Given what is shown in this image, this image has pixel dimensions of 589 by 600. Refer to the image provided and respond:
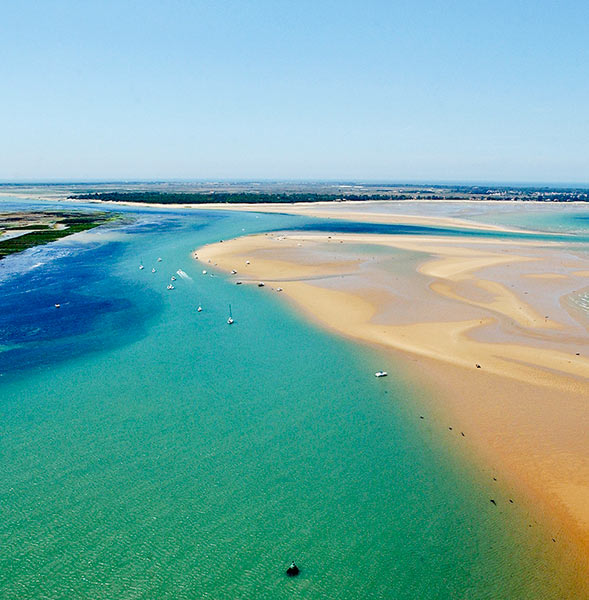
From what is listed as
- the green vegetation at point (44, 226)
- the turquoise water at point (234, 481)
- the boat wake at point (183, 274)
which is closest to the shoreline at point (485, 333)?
the turquoise water at point (234, 481)

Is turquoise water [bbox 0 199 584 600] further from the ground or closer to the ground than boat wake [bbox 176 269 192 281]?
further from the ground

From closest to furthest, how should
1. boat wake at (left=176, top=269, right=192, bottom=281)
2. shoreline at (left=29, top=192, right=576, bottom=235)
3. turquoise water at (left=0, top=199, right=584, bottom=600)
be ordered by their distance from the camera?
turquoise water at (left=0, top=199, right=584, bottom=600) < boat wake at (left=176, top=269, right=192, bottom=281) < shoreline at (left=29, top=192, right=576, bottom=235)

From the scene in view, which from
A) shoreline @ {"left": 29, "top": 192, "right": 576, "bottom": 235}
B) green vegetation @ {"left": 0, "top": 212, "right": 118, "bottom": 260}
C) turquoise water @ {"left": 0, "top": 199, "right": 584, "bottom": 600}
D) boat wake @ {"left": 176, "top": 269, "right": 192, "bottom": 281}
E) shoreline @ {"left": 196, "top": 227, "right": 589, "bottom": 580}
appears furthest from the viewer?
shoreline @ {"left": 29, "top": 192, "right": 576, "bottom": 235}

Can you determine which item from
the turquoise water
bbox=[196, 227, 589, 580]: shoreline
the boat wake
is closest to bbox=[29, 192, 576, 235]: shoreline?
bbox=[196, 227, 589, 580]: shoreline

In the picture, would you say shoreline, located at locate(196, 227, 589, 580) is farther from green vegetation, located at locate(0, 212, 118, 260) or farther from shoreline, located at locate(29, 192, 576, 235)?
shoreline, located at locate(29, 192, 576, 235)

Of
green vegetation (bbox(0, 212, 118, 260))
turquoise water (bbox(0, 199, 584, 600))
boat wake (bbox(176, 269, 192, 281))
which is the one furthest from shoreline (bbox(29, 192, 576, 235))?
turquoise water (bbox(0, 199, 584, 600))

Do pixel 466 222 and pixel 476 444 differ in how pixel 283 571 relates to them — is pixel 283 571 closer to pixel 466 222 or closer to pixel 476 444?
pixel 476 444

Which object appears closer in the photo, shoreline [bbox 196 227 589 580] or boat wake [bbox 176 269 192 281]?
shoreline [bbox 196 227 589 580]

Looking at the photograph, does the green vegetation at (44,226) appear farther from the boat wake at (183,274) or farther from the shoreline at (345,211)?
the shoreline at (345,211)
